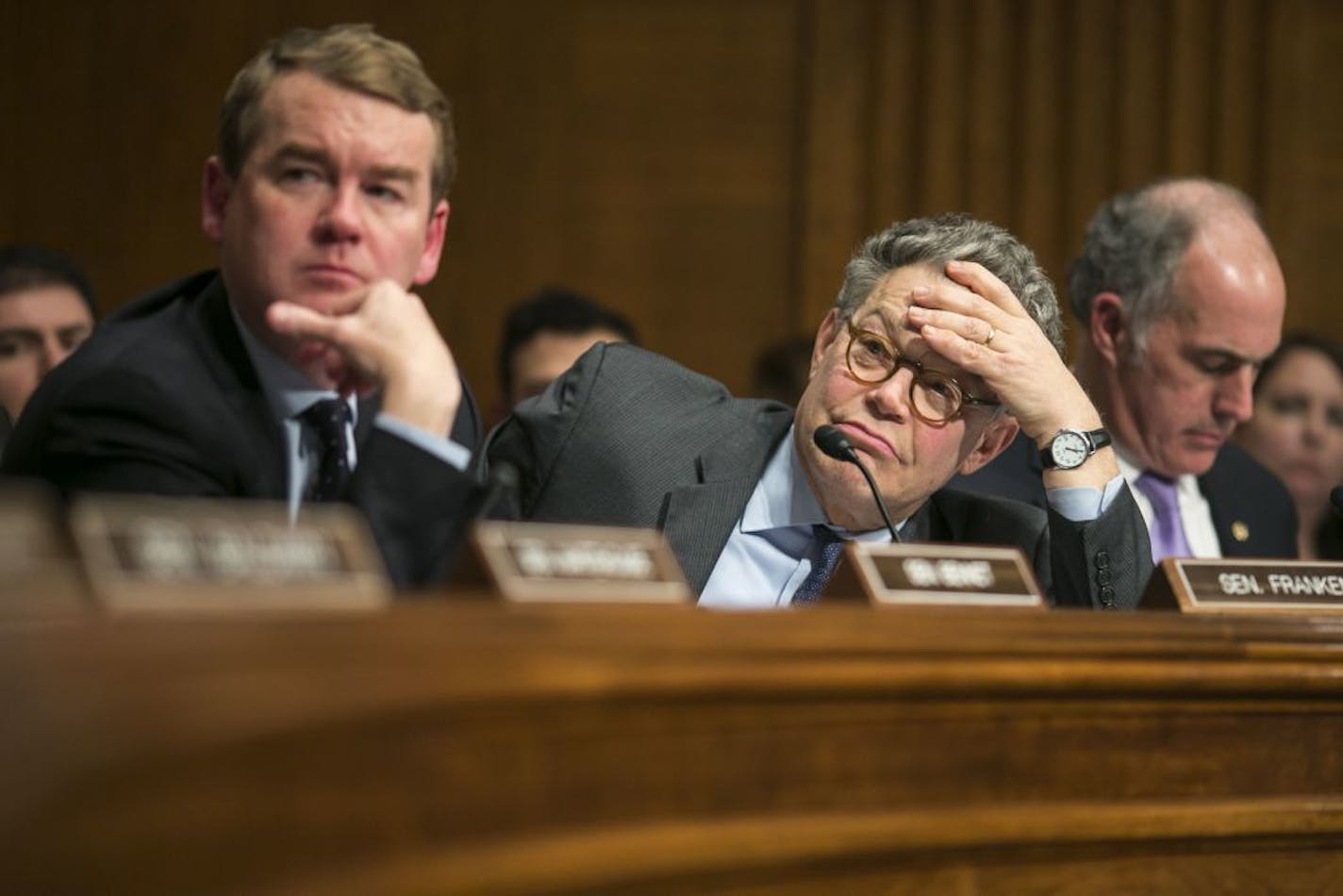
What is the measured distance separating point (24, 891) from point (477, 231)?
13.8ft

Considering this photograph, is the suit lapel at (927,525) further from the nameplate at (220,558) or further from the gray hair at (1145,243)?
the nameplate at (220,558)

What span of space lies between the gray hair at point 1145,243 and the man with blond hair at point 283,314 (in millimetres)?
1641

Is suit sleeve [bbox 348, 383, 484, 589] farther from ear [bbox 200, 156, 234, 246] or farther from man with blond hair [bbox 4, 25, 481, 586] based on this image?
ear [bbox 200, 156, 234, 246]

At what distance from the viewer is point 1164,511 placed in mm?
3498

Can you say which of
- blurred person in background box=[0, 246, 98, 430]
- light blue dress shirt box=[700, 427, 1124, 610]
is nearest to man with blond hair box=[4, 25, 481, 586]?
light blue dress shirt box=[700, 427, 1124, 610]

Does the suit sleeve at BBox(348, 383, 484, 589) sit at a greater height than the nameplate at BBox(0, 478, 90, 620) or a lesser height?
lesser

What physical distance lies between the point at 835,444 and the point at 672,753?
1010 mm

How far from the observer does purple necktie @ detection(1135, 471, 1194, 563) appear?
3.46 m

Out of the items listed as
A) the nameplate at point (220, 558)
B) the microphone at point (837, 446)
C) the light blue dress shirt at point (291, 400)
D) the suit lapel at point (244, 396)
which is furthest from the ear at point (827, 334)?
the nameplate at point (220, 558)

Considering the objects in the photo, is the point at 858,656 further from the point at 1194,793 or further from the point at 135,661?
the point at 135,661

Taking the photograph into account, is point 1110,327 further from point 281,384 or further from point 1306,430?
point 281,384

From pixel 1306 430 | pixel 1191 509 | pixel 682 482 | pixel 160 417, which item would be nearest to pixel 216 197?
pixel 160 417

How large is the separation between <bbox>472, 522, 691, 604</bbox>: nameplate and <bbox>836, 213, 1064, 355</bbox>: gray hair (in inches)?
45.3

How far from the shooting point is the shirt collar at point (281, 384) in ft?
7.16
